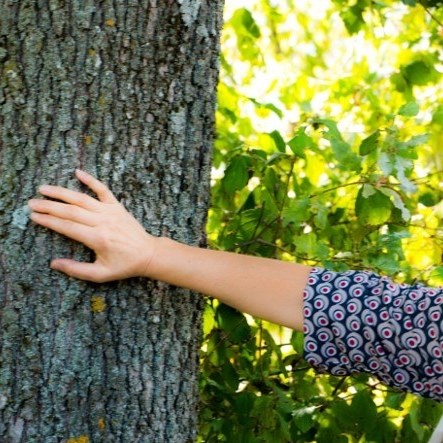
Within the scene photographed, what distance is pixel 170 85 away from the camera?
5.60 feet

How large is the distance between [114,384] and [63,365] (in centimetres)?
10

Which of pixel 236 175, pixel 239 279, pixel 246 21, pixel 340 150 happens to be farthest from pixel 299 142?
pixel 246 21

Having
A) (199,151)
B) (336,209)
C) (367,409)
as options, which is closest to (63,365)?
(199,151)

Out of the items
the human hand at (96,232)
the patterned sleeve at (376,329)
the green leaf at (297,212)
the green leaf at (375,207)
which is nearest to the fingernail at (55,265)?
the human hand at (96,232)

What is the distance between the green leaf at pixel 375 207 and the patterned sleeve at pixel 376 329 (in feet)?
1.92

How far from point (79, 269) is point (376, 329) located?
52cm

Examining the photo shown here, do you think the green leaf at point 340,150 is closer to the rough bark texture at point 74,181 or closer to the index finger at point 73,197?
the rough bark texture at point 74,181

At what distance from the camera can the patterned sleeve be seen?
154cm

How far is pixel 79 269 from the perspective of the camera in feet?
5.23

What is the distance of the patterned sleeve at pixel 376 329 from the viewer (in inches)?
60.5

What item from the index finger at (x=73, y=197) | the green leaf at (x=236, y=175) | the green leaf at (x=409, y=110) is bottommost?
the index finger at (x=73, y=197)

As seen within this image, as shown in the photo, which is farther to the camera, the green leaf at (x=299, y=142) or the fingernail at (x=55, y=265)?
the green leaf at (x=299, y=142)

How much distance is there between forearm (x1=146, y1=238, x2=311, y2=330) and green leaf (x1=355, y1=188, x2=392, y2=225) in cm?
60

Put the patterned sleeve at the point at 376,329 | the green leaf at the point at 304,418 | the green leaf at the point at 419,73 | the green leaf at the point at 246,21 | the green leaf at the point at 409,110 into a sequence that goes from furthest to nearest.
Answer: the green leaf at the point at 246,21 → the green leaf at the point at 419,73 → the green leaf at the point at 304,418 → the green leaf at the point at 409,110 → the patterned sleeve at the point at 376,329
